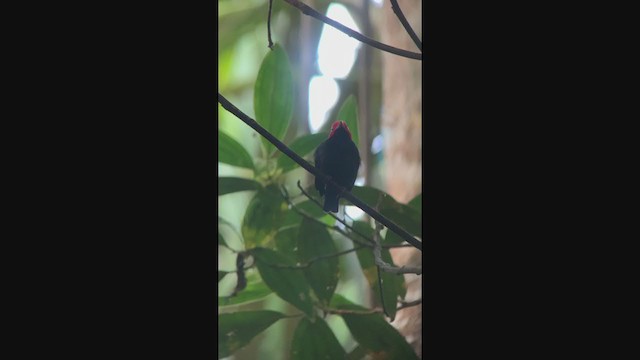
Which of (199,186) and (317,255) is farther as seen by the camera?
(317,255)

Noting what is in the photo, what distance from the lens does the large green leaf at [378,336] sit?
1.44 metres

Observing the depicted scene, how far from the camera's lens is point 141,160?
48.0 inches

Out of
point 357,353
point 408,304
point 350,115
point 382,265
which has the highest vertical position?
point 350,115

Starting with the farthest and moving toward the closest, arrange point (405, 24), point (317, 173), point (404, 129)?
point (404, 129) → point (317, 173) → point (405, 24)

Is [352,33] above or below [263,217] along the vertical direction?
above

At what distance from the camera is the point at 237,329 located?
145 cm

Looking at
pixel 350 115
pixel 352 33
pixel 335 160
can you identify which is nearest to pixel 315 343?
pixel 335 160

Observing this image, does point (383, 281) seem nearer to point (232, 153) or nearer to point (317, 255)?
point (317, 255)

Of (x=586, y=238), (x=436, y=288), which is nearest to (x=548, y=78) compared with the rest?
(x=586, y=238)

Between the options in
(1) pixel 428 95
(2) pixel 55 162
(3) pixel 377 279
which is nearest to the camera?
(2) pixel 55 162

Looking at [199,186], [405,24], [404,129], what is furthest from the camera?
[404,129]

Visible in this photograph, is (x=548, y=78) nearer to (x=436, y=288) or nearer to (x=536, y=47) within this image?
(x=536, y=47)

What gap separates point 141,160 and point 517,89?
0.74 meters

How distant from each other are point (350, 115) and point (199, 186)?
1.44 ft
